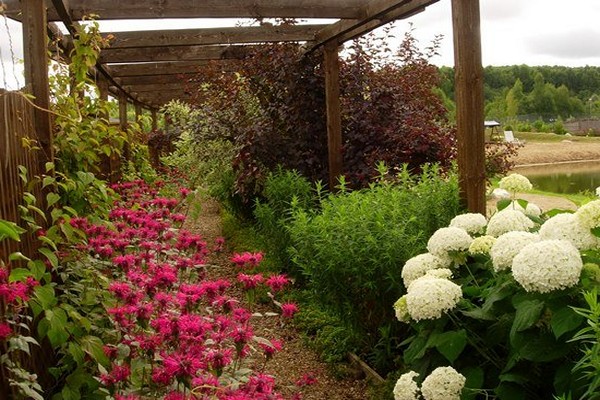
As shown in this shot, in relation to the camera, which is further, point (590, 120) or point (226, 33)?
point (590, 120)

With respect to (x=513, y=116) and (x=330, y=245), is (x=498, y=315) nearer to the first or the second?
(x=330, y=245)

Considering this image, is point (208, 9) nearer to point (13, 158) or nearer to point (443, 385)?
point (13, 158)

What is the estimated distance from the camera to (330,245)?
12.1ft

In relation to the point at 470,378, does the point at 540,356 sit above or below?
above

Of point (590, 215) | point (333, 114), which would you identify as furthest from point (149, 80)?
point (590, 215)

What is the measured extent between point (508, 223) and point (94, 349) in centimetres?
173

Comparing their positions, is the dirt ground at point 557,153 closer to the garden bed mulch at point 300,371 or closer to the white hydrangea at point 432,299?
the garden bed mulch at point 300,371

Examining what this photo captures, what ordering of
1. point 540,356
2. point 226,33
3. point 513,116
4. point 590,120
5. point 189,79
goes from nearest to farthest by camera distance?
point 540,356 → point 226,33 → point 189,79 → point 590,120 → point 513,116

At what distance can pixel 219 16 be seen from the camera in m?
5.11

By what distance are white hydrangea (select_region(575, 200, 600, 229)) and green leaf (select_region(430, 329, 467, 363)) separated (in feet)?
1.87

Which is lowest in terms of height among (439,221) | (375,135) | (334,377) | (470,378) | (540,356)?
(334,377)

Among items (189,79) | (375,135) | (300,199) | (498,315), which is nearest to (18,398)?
(498,315)

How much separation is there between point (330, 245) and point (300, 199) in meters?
2.51

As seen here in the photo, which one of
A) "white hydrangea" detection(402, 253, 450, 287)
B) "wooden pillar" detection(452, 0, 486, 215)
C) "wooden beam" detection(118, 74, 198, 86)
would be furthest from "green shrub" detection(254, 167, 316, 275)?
"wooden beam" detection(118, 74, 198, 86)
